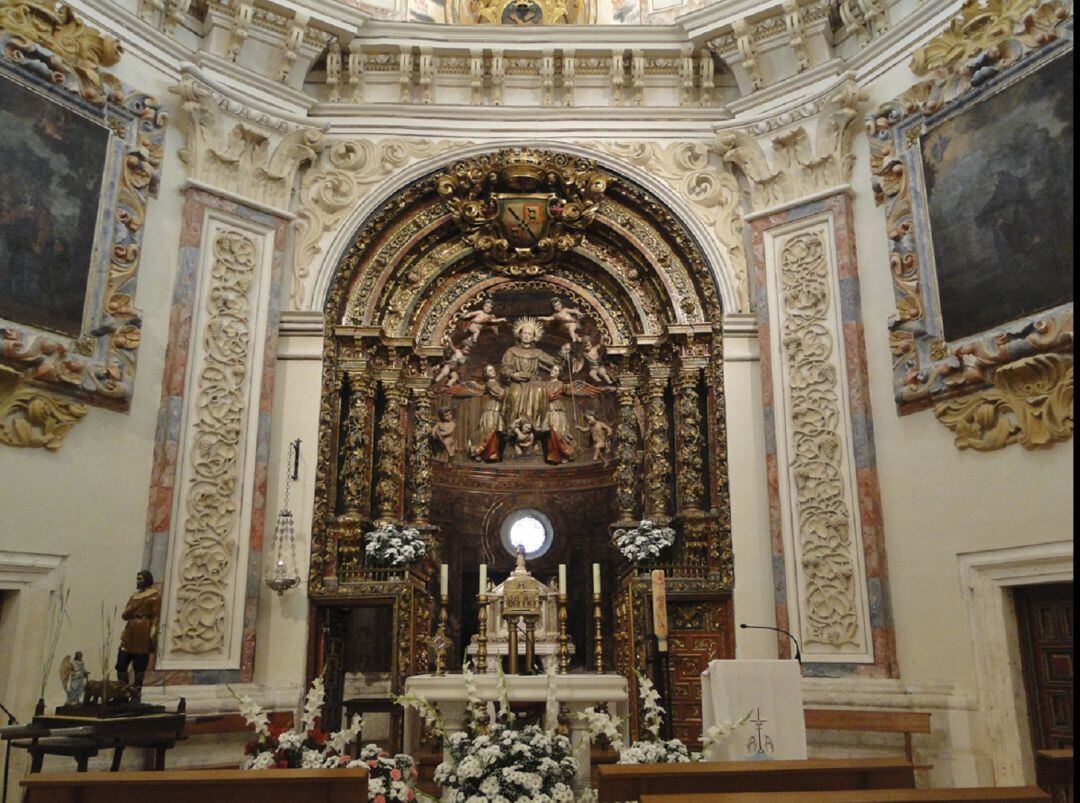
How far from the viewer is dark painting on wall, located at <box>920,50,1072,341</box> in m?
8.97

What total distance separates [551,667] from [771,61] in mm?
9146

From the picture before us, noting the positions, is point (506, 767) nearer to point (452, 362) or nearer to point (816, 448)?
point (816, 448)

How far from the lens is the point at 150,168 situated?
10.9 m

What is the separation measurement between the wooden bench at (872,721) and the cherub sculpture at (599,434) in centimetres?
521

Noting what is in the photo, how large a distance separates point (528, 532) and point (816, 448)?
17.9 ft

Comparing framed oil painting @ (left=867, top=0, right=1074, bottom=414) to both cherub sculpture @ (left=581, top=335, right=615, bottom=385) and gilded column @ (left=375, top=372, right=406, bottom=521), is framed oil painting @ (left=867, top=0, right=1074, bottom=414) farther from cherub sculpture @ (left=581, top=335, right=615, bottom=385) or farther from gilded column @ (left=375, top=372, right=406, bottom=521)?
gilded column @ (left=375, top=372, right=406, bottom=521)

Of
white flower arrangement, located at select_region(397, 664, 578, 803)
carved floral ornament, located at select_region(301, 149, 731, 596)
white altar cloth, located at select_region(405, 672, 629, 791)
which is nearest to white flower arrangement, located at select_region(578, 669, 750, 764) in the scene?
white flower arrangement, located at select_region(397, 664, 578, 803)

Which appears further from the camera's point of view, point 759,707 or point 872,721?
point 872,721

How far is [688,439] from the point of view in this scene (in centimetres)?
1252

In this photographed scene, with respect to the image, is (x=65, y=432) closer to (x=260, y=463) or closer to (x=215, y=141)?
(x=260, y=463)

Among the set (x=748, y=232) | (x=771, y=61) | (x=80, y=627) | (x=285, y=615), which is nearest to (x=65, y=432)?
(x=80, y=627)

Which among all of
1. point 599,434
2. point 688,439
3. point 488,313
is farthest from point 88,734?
point 599,434

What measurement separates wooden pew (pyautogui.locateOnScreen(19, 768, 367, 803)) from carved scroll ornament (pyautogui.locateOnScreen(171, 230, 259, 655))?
544 cm

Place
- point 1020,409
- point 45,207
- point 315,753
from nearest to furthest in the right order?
1. point 315,753
2. point 1020,409
3. point 45,207
